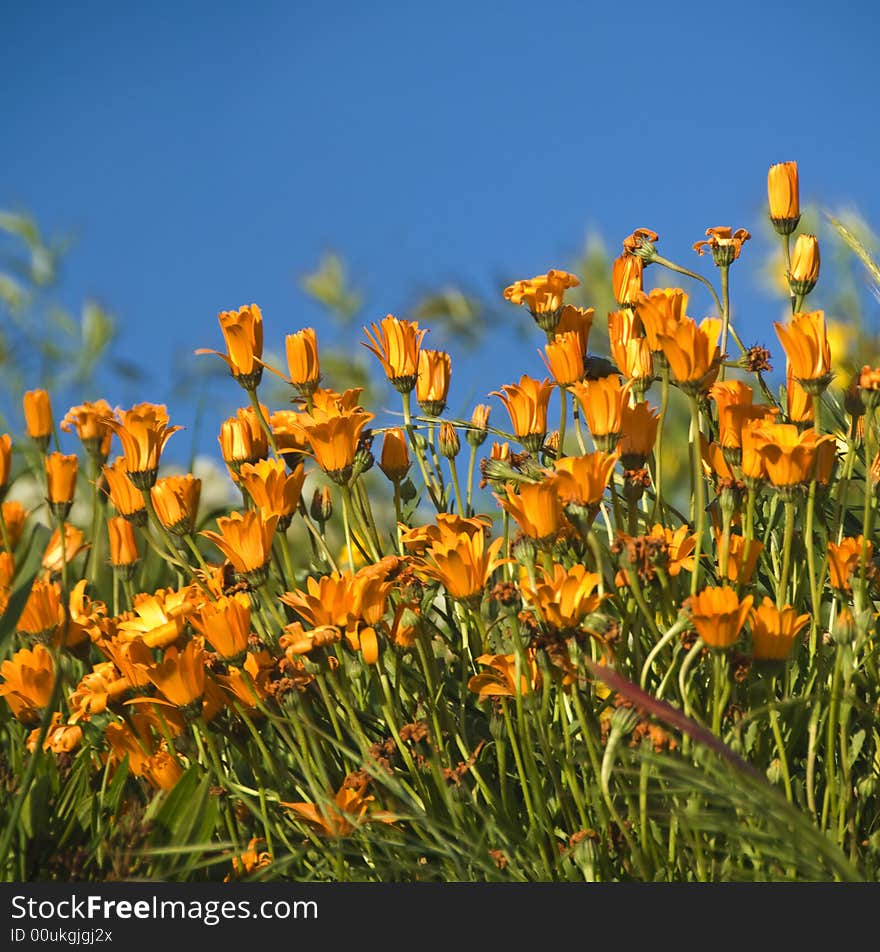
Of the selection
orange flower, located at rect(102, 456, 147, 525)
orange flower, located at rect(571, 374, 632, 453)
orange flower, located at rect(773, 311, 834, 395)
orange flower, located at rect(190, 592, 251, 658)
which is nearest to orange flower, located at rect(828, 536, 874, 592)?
orange flower, located at rect(773, 311, 834, 395)

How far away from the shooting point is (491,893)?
138 centimetres

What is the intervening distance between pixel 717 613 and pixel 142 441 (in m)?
0.97

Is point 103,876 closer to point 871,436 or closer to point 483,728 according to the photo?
point 483,728

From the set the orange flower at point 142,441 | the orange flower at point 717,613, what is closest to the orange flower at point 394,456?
the orange flower at point 142,441

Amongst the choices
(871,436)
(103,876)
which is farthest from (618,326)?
(103,876)

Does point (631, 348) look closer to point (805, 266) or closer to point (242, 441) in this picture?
point (805, 266)

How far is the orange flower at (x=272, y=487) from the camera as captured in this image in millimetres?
1855

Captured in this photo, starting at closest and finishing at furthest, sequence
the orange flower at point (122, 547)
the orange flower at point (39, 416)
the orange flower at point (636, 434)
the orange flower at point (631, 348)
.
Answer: the orange flower at point (636, 434), the orange flower at point (631, 348), the orange flower at point (122, 547), the orange flower at point (39, 416)

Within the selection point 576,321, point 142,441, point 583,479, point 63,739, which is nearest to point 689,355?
point 583,479

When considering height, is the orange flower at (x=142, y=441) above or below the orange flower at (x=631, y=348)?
below

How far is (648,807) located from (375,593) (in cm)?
46

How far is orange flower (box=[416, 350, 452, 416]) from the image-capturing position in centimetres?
211

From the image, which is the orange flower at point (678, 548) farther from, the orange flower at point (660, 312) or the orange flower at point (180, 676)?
the orange flower at point (180, 676)

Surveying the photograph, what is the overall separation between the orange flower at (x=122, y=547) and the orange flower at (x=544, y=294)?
2.94 ft
